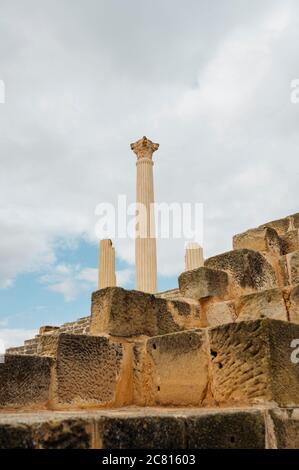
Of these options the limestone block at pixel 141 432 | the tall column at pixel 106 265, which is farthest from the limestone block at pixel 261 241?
the tall column at pixel 106 265

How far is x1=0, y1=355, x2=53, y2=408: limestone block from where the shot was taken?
329 centimetres

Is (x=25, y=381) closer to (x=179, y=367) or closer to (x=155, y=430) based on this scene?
(x=179, y=367)

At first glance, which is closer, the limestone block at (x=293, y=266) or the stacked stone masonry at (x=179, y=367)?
the stacked stone masonry at (x=179, y=367)

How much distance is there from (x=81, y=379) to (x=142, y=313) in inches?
33.8

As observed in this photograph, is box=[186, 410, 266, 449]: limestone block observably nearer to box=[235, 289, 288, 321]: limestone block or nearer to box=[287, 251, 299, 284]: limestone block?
box=[235, 289, 288, 321]: limestone block

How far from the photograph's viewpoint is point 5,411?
318 centimetres

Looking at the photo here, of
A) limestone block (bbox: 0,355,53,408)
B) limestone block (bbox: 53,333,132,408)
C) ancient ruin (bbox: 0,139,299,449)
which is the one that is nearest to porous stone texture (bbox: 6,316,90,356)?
ancient ruin (bbox: 0,139,299,449)

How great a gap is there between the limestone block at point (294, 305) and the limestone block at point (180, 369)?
3.31ft

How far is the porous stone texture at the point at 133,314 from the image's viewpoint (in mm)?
3953

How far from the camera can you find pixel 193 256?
1698cm

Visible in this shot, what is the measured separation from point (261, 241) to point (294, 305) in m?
1.27

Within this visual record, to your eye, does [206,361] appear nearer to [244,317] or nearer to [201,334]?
[201,334]

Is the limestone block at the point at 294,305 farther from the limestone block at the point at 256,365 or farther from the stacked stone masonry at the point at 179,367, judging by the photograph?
the limestone block at the point at 256,365
